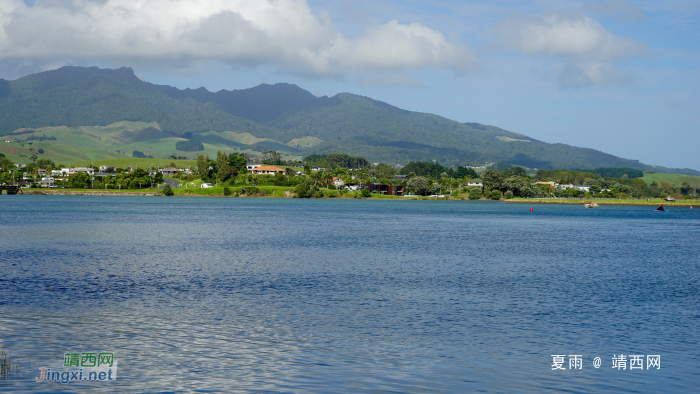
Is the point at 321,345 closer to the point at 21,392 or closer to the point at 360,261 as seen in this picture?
the point at 21,392

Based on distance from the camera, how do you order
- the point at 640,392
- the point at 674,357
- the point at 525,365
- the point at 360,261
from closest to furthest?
the point at 640,392 → the point at 525,365 → the point at 674,357 → the point at 360,261

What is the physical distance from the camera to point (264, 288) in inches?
1200

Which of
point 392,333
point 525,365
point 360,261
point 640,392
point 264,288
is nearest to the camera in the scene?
point 640,392

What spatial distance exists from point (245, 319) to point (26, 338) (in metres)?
7.65

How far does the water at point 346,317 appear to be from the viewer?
15.8 metres

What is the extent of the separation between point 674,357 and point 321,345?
11.6 metres

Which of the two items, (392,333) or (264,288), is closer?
(392,333)

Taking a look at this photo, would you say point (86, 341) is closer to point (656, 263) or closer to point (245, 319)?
point (245, 319)

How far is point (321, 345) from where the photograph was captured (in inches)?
744

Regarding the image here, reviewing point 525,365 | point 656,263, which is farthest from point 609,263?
point 525,365

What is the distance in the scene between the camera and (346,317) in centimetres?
2345

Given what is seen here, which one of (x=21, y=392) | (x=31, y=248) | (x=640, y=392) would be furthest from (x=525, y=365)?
(x=31, y=248)

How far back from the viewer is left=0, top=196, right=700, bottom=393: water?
15.8 m

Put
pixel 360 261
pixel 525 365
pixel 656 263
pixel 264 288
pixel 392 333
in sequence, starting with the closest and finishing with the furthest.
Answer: pixel 525 365
pixel 392 333
pixel 264 288
pixel 360 261
pixel 656 263
